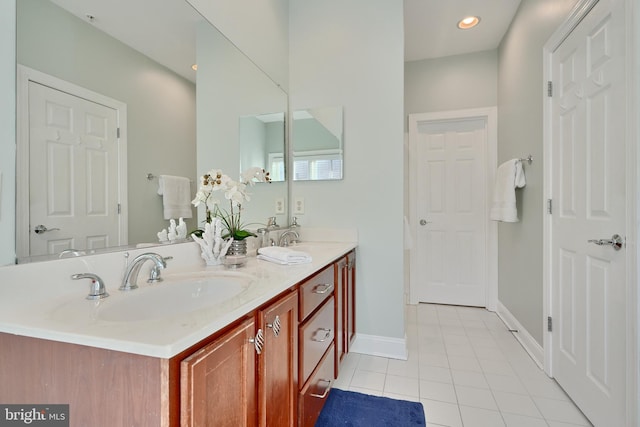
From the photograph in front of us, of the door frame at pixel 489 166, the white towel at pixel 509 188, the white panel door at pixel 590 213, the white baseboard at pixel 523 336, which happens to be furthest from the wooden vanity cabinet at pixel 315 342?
the door frame at pixel 489 166

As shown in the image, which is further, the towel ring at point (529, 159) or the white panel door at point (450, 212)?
the white panel door at point (450, 212)

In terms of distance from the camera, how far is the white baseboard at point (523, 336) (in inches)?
78.6

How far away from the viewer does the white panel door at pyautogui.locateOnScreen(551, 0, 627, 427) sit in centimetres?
126

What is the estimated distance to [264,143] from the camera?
203 centimetres

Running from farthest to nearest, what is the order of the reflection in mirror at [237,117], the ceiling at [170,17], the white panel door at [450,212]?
1. the white panel door at [450,212]
2. the reflection in mirror at [237,117]
3. the ceiling at [170,17]

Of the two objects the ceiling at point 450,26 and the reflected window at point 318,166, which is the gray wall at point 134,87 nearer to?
the reflected window at point 318,166

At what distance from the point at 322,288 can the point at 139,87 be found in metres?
1.11

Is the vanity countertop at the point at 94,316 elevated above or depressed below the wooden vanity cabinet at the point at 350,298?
above

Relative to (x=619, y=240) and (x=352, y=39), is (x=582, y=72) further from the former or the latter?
(x=352, y=39)

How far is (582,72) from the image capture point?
1528mm

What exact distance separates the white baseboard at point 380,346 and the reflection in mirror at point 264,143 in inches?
52.2

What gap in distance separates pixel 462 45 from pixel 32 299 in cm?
359

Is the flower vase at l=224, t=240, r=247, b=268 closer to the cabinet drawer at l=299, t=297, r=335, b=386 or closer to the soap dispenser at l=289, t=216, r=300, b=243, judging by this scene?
the cabinet drawer at l=299, t=297, r=335, b=386

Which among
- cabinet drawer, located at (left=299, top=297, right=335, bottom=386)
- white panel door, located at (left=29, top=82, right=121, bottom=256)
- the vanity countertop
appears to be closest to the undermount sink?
the vanity countertop
